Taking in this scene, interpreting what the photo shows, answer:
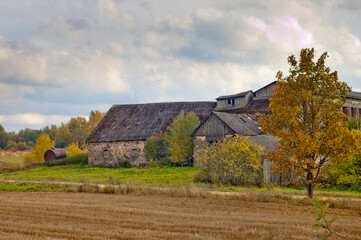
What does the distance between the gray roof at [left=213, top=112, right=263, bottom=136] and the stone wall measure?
38.1 feet

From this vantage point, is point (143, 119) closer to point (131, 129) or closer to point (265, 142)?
point (131, 129)

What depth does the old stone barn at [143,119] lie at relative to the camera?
48.3 meters

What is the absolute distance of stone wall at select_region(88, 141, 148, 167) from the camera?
4778 cm

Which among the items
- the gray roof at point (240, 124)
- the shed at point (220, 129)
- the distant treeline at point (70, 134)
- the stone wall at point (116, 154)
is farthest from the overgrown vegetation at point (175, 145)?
the distant treeline at point (70, 134)

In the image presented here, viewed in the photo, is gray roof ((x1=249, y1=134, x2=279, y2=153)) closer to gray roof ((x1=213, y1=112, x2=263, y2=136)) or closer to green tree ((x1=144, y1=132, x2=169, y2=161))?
gray roof ((x1=213, y1=112, x2=263, y2=136))

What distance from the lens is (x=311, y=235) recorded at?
11820 millimetres

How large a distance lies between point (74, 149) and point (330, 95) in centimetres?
5085

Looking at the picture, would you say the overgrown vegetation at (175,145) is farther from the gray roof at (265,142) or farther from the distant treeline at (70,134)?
the distant treeline at (70,134)

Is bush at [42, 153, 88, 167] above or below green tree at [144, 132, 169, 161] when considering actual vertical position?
below

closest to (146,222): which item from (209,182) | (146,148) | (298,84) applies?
(298,84)

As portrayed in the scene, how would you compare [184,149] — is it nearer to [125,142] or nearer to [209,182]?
[125,142]

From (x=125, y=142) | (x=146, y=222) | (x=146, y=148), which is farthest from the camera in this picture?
(x=125, y=142)

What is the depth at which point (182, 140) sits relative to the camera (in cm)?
4297

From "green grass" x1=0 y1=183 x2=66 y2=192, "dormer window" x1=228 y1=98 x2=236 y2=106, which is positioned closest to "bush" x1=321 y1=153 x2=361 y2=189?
"green grass" x1=0 y1=183 x2=66 y2=192
